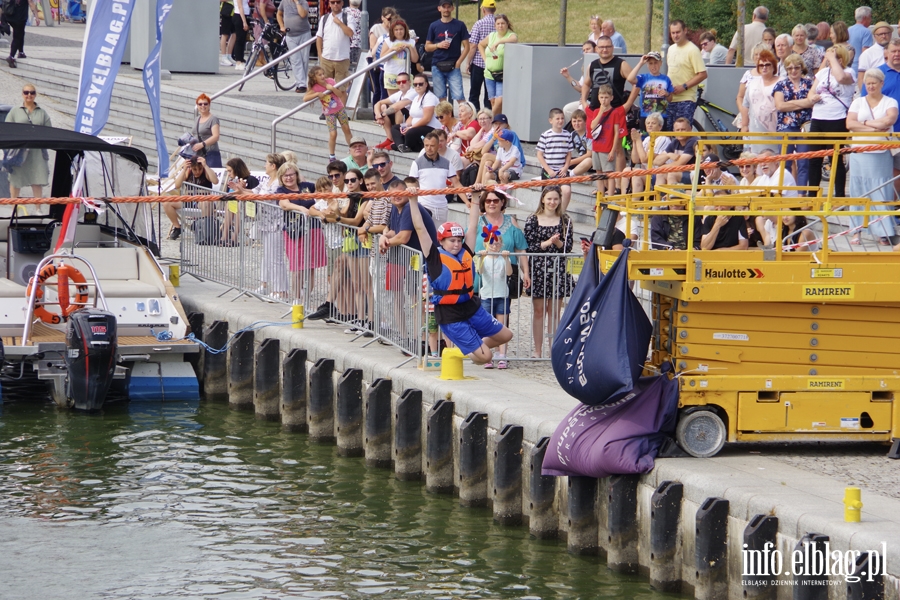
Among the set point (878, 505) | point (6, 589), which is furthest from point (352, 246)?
point (878, 505)

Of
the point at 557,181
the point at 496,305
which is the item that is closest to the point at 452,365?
the point at 496,305

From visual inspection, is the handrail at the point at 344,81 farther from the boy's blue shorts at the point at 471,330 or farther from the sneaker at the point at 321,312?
the boy's blue shorts at the point at 471,330

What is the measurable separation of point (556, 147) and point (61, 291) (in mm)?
6615

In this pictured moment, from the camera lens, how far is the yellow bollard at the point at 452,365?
11.9 m

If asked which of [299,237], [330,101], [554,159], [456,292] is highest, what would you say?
[330,101]

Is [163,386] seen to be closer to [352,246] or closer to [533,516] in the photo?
[352,246]

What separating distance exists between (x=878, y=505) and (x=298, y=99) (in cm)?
2057

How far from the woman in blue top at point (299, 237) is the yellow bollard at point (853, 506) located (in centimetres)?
754

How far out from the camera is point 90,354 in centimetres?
1304

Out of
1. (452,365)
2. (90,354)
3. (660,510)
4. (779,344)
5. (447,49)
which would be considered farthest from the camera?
(447,49)

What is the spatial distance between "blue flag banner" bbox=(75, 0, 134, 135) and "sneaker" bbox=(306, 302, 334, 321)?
4066 millimetres

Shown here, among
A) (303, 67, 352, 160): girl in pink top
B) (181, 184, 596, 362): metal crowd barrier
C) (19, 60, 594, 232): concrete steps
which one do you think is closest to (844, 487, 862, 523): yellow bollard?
(181, 184, 596, 362): metal crowd barrier

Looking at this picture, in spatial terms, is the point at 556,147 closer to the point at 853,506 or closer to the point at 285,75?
the point at 853,506

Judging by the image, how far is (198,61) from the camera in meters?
31.5
